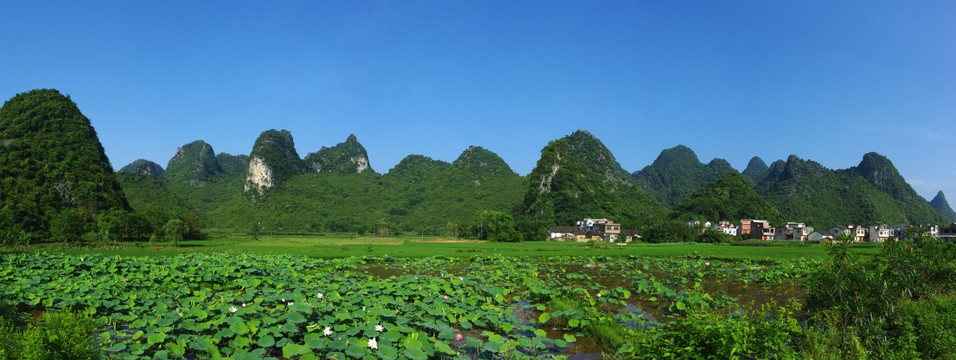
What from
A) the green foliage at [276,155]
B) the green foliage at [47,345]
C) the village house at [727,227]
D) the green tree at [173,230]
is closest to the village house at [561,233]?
the village house at [727,227]

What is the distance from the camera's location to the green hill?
70.8m

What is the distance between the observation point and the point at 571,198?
73188mm

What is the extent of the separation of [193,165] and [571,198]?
8734 cm

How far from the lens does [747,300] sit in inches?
494

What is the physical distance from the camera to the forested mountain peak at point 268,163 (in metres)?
91.0

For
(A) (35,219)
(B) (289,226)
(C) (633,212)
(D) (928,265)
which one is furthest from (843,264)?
(B) (289,226)

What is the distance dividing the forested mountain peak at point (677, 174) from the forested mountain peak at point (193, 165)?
110 metres

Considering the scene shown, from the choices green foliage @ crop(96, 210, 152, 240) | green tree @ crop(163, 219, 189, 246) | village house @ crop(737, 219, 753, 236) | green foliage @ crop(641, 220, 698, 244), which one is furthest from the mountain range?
green foliage @ crop(641, 220, 698, 244)

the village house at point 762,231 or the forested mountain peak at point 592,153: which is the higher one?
the forested mountain peak at point 592,153

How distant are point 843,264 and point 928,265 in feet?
8.10

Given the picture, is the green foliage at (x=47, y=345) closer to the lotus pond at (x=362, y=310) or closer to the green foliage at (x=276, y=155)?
the lotus pond at (x=362, y=310)

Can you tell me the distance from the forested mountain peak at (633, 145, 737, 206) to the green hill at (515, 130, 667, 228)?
41.1 m

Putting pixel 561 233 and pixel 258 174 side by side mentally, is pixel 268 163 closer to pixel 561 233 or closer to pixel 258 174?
pixel 258 174

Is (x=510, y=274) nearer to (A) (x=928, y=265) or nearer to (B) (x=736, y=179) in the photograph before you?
(A) (x=928, y=265)
